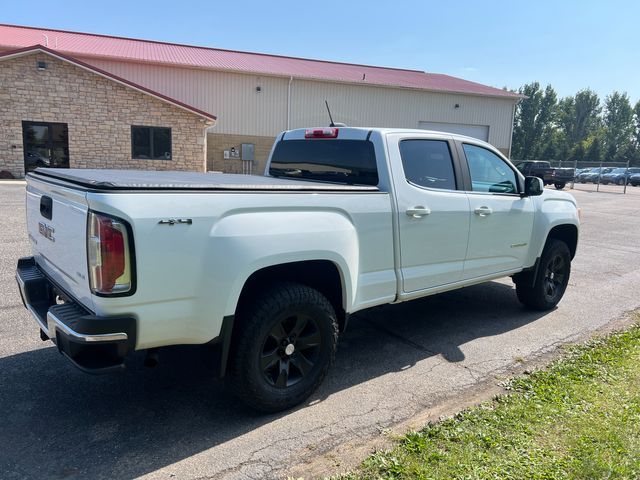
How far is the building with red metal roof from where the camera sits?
Answer: 2650cm

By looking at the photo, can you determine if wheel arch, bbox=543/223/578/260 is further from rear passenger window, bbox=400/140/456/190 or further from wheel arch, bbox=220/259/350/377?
wheel arch, bbox=220/259/350/377

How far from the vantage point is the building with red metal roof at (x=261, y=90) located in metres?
26.5

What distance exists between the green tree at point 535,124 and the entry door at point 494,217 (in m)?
86.4

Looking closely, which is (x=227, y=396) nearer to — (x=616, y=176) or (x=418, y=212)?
(x=418, y=212)

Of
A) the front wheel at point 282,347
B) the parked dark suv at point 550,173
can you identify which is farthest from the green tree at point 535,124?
the front wheel at point 282,347

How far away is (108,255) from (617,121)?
111 meters

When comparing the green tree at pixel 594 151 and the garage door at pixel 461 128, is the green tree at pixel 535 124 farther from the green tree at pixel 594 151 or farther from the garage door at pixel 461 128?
the garage door at pixel 461 128

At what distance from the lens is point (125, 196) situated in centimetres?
258

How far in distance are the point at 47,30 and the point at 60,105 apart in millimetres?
11386

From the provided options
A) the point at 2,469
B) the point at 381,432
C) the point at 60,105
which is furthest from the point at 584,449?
the point at 60,105

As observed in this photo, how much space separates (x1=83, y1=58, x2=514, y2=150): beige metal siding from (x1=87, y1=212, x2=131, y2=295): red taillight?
25949 mm

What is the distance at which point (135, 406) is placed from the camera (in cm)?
346

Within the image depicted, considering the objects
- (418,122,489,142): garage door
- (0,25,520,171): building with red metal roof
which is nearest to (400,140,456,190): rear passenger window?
(0,25,520,171): building with red metal roof

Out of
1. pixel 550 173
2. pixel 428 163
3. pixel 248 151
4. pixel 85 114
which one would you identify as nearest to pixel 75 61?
pixel 85 114
